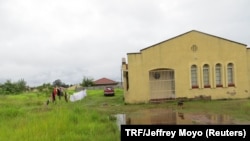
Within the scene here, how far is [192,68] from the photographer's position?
25969 mm

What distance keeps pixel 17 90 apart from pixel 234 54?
172ft

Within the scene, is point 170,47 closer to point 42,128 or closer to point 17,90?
point 42,128

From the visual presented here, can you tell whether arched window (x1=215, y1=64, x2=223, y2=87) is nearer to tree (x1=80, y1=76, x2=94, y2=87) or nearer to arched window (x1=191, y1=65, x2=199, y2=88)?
arched window (x1=191, y1=65, x2=199, y2=88)

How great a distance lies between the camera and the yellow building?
2558 centimetres

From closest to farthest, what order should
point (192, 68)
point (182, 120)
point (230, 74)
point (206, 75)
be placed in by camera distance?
point (182, 120) < point (192, 68) < point (206, 75) < point (230, 74)

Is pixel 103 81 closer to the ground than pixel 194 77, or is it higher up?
higher up

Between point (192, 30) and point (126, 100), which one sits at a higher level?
point (192, 30)

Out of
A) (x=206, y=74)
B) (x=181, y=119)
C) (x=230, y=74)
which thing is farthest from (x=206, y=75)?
(x=181, y=119)

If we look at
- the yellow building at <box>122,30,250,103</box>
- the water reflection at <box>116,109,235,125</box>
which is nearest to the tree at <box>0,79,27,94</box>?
the yellow building at <box>122,30,250,103</box>

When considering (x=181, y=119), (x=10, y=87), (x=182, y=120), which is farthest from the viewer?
(x=10, y=87)

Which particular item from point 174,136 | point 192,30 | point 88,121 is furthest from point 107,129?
point 192,30

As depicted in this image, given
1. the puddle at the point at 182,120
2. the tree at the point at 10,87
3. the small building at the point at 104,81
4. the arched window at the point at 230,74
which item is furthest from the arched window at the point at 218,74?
the small building at the point at 104,81

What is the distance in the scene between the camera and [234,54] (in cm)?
2597

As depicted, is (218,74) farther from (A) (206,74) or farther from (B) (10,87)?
(B) (10,87)
